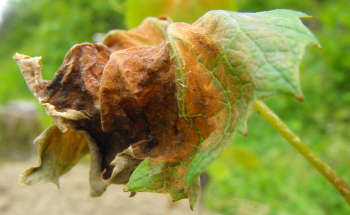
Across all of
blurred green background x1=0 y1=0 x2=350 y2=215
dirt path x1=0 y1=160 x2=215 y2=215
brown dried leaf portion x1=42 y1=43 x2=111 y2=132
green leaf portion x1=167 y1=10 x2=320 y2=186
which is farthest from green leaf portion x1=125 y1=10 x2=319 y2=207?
dirt path x1=0 y1=160 x2=215 y2=215

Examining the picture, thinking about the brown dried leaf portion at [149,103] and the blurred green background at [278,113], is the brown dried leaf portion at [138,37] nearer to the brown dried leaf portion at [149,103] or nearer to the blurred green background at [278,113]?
the brown dried leaf portion at [149,103]

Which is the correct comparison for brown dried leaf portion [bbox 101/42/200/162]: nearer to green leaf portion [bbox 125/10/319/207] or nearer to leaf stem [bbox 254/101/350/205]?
green leaf portion [bbox 125/10/319/207]

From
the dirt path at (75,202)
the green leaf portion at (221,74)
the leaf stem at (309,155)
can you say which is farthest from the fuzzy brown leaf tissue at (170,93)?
the dirt path at (75,202)

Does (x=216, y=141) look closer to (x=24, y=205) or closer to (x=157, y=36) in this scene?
(x=157, y=36)

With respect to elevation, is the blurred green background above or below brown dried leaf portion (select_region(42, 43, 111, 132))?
below

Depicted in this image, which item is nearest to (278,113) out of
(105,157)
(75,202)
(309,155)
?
(75,202)

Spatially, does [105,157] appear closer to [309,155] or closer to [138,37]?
[138,37]
